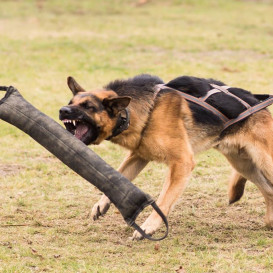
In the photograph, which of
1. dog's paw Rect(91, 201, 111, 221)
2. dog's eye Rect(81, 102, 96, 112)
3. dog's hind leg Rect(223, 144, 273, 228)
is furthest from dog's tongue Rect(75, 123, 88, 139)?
dog's hind leg Rect(223, 144, 273, 228)

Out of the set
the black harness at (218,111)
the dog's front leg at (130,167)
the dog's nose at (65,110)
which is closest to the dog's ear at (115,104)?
the dog's nose at (65,110)

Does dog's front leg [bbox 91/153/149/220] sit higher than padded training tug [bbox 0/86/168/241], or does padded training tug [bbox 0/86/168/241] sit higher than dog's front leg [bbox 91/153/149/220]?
padded training tug [bbox 0/86/168/241]

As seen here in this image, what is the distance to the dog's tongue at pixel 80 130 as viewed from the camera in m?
5.05

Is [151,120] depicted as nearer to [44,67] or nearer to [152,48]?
[44,67]

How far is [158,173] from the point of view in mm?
7547

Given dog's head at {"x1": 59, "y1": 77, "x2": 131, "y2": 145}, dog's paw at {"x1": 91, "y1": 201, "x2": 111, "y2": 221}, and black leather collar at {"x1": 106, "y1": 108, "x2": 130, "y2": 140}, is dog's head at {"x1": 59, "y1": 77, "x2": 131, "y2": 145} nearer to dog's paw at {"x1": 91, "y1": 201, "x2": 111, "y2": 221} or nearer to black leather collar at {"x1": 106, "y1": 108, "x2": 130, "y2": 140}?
black leather collar at {"x1": 106, "y1": 108, "x2": 130, "y2": 140}

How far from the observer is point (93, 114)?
199 inches

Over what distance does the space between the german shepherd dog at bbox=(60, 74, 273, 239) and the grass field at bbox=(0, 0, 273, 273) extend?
1.13ft

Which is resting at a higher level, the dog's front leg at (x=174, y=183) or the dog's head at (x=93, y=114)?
the dog's head at (x=93, y=114)

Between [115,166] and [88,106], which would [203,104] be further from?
[115,166]

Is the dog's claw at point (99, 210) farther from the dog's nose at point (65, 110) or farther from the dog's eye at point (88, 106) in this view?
the dog's nose at point (65, 110)

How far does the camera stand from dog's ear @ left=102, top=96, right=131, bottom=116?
199 inches

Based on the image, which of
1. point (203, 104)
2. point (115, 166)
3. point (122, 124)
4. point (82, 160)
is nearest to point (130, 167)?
point (122, 124)

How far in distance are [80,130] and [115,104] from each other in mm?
363
